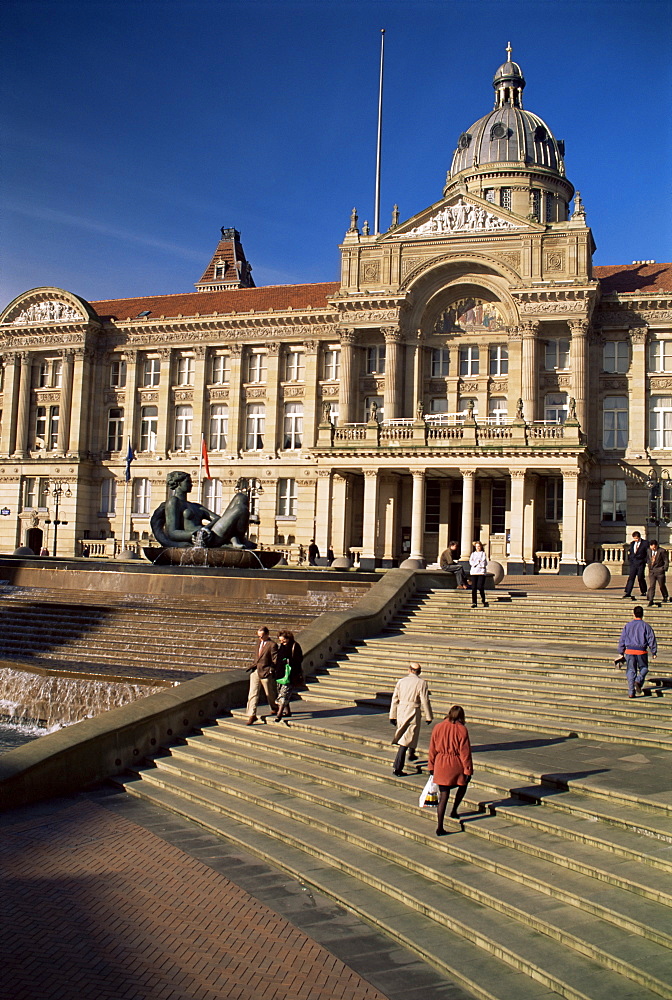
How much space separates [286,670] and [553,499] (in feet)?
125

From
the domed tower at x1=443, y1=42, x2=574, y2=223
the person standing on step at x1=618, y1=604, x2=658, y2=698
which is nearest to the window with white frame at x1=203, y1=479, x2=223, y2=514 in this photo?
the domed tower at x1=443, y1=42, x2=574, y2=223

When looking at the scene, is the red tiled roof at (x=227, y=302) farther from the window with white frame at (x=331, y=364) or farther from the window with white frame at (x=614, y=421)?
the window with white frame at (x=614, y=421)

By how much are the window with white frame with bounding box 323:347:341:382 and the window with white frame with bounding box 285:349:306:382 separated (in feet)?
5.32

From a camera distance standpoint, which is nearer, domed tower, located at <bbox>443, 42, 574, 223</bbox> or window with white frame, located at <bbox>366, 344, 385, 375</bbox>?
window with white frame, located at <bbox>366, 344, 385, 375</bbox>

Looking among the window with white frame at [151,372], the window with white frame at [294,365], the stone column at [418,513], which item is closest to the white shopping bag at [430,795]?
the stone column at [418,513]

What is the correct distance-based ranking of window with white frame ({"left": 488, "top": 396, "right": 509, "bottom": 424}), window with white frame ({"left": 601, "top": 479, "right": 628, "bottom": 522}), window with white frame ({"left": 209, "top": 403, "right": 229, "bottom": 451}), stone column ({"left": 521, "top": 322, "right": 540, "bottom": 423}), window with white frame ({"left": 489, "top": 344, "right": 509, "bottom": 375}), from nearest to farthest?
stone column ({"left": 521, "top": 322, "right": 540, "bottom": 423}) < window with white frame ({"left": 601, "top": 479, "right": 628, "bottom": 522}) < window with white frame ({"left": 488, "top": 396, "right": 509, "bottom": 424}) < window with white frame ({"left": 489, "top": 344, "right": 509, "bottom": 375}) < window with white frame ({"left": 209, "top": 403, "right": 229, "bottom": 451})

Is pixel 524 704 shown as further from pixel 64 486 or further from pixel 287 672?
pixel 64 486

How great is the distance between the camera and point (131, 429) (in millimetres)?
66938

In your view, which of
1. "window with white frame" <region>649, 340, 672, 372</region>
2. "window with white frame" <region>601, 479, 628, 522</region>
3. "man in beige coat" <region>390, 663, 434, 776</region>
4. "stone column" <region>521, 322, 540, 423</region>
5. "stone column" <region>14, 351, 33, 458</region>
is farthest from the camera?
"stone column" <region>14, 351, 33, 458</region>

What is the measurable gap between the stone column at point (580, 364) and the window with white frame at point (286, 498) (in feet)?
62.6

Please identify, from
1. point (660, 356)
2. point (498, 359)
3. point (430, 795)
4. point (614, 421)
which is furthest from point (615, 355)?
point (430, 795)

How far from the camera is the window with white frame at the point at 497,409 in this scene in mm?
55312

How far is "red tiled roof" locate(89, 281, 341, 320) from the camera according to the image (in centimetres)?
6500

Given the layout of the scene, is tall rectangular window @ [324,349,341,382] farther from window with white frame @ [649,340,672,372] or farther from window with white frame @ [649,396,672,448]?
window with white frame @ [649,396,672,448]
